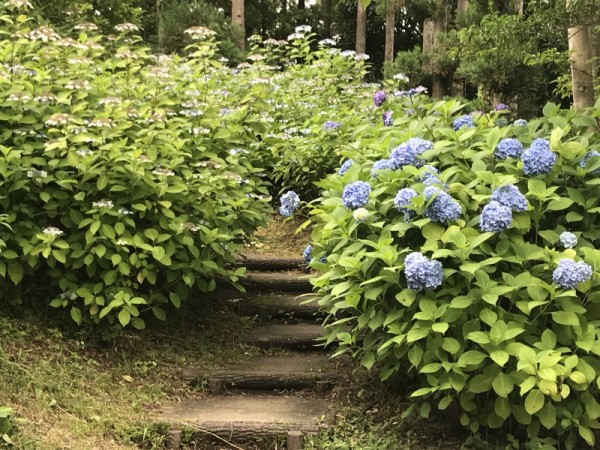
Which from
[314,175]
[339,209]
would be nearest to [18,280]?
[339,209]

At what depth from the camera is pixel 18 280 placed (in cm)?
332

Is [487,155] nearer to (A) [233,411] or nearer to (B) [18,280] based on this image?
(A) [233,411]

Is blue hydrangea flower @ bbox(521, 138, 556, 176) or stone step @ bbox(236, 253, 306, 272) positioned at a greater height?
blue hydrangea flower @ bbox(521, 138, 556, 176)

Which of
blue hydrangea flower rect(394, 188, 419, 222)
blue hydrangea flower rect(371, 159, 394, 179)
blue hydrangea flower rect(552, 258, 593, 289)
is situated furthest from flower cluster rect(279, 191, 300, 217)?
blue hydrangea flower rect(552, 258, 593, 289)

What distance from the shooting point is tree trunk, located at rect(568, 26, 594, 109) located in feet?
11.7

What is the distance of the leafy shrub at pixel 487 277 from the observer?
8.00 ft

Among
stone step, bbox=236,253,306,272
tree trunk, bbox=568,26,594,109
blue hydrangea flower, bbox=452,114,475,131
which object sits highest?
tree trunk, bbox=568,26,594,109

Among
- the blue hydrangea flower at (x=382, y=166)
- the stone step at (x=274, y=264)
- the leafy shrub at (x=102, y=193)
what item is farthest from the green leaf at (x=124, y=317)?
the stone step at (x=274, y=264)

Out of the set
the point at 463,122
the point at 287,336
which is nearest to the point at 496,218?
the point at 463,122

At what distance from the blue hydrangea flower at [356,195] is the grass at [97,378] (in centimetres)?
148

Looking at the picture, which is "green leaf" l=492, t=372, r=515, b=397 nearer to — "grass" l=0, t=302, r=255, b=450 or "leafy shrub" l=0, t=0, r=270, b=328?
"grass" l=0, t=302, r=255, b=450

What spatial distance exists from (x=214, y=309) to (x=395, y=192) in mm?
1992

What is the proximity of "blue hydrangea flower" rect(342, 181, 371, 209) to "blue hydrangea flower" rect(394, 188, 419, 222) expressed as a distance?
0.60 ft

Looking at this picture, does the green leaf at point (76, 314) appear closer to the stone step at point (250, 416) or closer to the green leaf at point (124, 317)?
the green leaf at point (124, 317)
